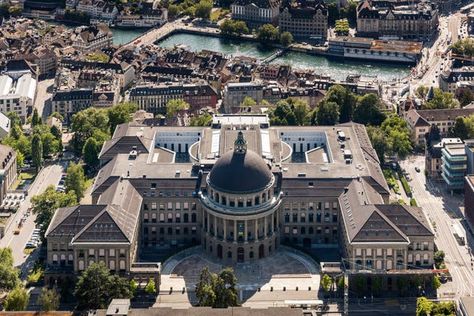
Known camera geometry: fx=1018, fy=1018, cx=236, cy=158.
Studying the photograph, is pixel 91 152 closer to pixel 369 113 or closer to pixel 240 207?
pixel 240 207

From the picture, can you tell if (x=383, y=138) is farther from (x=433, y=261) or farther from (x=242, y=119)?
(x=433, y=261)

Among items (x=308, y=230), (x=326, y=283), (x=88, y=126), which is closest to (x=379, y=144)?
(x=308, y=230)

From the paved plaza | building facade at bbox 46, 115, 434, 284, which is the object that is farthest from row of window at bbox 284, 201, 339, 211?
the paved plaza

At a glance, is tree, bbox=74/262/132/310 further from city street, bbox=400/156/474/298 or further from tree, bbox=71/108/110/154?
tree, bbox=71/108/110/154

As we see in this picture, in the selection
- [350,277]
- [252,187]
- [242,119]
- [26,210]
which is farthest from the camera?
[242,119]

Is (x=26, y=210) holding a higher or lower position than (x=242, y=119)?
lower

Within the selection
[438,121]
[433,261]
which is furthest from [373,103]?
[433,261]

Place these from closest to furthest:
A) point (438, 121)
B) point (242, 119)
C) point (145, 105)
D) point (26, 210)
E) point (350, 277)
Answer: point (350, 277) < point (26, 210) < point (242, 119) < point (438, 121) < point (145, 105)
